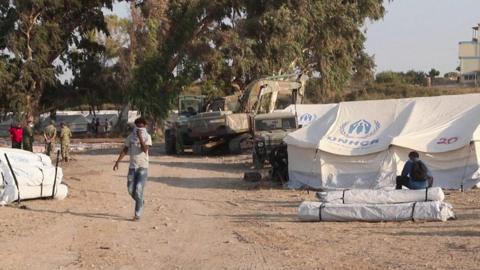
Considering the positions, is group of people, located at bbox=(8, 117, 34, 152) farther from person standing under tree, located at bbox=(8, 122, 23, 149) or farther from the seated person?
the seated person

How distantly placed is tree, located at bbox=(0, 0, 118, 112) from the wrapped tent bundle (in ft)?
133

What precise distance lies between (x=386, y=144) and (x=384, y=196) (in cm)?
593

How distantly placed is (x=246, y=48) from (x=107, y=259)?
3609cm

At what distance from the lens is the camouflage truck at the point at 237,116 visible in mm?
29938

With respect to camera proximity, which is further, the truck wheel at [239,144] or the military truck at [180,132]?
the military truck at [180,132]

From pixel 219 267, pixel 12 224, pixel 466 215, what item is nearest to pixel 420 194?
pixel 466 215

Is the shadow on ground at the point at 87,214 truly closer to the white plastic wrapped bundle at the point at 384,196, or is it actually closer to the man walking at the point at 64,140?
the white plastic wrapped bundle at the point at 384,196

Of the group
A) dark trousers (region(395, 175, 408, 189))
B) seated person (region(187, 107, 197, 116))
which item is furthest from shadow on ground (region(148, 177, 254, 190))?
seated person (region(187, 107, 197, 116))

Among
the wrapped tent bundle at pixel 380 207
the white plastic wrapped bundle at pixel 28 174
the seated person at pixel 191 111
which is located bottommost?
the wrapped tent bundle at pixel 380 207

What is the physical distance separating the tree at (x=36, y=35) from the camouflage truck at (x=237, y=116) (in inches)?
881

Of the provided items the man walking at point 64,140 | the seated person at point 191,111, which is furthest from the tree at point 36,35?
the man walking at point 64,140

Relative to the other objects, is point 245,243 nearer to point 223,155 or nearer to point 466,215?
point 466,215

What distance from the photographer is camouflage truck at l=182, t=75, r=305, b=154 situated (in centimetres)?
2994

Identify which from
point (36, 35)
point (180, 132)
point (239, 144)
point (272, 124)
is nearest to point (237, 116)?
point (239, 144)
